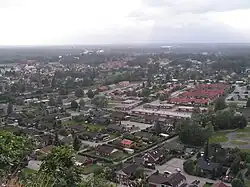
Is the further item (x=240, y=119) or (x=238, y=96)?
(x=238, y=96)

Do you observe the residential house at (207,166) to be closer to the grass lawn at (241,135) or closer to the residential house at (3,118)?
the grass lawn at (241,135)

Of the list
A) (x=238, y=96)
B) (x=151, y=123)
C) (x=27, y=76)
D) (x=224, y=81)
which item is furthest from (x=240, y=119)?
(x=27, y=76)

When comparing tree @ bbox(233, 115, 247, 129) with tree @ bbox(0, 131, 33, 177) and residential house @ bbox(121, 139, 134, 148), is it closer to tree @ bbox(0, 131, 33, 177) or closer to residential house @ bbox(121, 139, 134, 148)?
residential house @ bbox(121, 139, 134, 148)

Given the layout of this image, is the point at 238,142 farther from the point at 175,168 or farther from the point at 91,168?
the point at 91,168

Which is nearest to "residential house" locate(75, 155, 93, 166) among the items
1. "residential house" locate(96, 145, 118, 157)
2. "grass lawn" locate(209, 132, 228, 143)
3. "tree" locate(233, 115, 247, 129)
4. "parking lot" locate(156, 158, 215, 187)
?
"residential house" locate(96, 145, 118, 157)

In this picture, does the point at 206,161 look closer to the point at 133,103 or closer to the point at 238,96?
the point at 133,103

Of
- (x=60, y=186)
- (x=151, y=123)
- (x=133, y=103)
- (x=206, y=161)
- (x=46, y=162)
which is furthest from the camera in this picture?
(x=133, y=103)

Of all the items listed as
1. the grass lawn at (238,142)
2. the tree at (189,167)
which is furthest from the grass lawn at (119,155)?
the grass lawn at (238,142)
